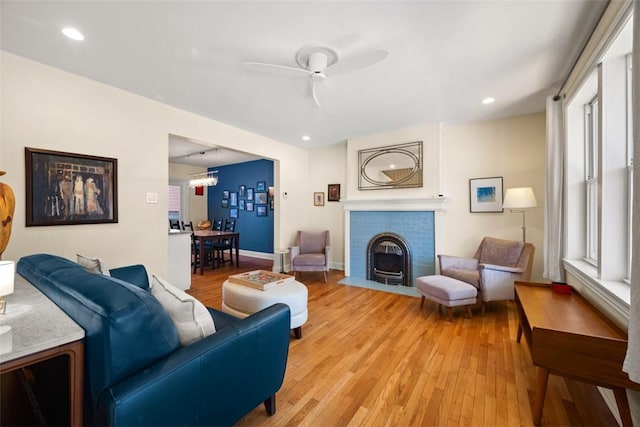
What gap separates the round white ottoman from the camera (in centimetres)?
233

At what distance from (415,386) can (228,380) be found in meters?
1.33

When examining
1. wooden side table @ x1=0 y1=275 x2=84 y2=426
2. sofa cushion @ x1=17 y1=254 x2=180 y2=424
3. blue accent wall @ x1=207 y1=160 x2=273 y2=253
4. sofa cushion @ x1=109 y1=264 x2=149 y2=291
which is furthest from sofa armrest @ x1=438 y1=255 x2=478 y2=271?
blue accent wall @ x1=207 y1=160 x2=273 y2=253

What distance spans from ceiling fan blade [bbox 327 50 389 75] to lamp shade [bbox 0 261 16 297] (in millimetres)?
2483

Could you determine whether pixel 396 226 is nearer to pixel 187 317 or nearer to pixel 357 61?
pixel 357 61

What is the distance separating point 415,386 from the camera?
180cm

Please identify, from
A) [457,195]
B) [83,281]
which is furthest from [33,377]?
[457,195]

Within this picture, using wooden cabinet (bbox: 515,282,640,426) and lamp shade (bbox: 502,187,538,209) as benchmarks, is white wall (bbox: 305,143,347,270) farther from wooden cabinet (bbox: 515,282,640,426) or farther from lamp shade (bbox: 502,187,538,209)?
wooden cabinet (bbox: 515,282,640,426)

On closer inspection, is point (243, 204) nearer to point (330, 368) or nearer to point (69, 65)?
point (69, 65)

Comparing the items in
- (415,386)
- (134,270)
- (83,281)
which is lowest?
(415,386)

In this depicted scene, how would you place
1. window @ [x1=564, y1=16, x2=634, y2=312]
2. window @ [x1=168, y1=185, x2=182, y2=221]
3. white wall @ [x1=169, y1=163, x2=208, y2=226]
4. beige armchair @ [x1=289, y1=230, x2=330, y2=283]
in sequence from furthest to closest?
window @ [x1=168, y1=185, x2=182, y2=221] < white wall @ [x1=169, y1=163, x2=208, y2=226] < beige armchair @ [x1=289, y1=230, x2=330, y2=283] < window @ [x1=564, y1=16, x2=634, y2=312]

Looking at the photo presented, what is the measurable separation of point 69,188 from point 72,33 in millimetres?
1376

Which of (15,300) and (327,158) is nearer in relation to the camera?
(15,300)

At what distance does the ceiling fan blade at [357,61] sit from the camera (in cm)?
216

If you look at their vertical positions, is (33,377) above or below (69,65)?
below
